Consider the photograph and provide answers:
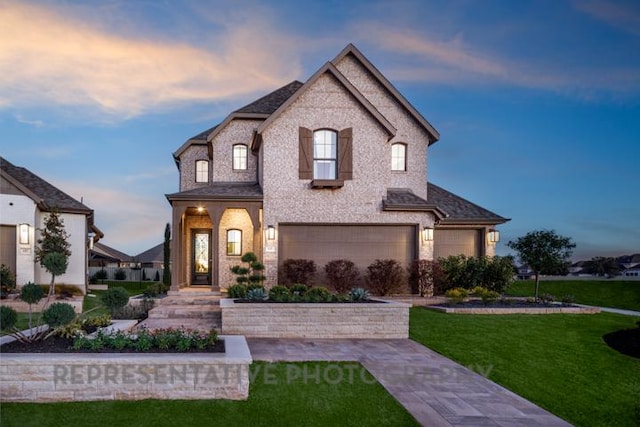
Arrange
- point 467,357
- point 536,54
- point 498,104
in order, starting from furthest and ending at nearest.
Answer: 1. point 498,104
2. point 536,54
3. point 467,357

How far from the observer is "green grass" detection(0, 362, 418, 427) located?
15.4 feet

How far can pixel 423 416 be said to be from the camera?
4945 millimetres

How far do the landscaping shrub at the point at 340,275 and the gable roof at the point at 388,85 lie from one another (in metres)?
6.71

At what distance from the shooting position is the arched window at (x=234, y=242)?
51.3 feet

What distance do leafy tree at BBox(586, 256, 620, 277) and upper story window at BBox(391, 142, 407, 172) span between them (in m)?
15.2

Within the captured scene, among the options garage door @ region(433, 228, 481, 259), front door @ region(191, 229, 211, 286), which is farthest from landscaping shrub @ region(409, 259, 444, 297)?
front door @ region(191, 229, 211, 286)

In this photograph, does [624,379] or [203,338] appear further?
[624,379]

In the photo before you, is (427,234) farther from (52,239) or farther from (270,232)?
(52,239)

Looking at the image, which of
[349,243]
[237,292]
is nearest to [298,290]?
[237,292]

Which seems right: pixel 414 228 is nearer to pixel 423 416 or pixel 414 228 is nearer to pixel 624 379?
pixel 624 379

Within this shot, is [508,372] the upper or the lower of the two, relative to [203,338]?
lower

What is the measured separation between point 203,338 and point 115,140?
1762 cm

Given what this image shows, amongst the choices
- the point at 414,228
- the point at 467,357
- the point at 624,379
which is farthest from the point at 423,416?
the point at 414,228

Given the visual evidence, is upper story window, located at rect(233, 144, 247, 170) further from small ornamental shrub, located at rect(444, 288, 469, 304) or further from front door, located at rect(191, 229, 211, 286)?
small ornamental shrub, located at rect(444, 288, 469, 304)
